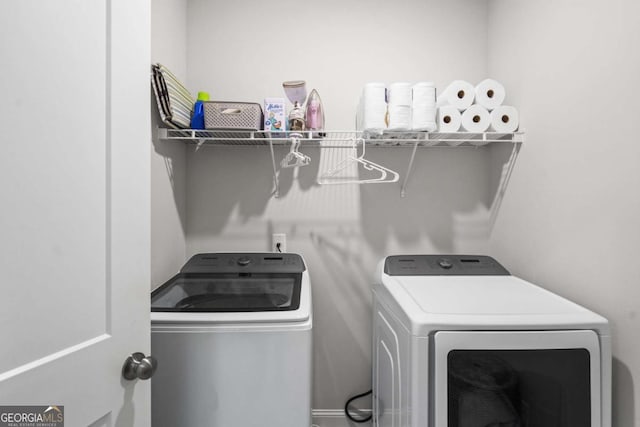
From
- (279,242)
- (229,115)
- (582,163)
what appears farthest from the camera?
(279,242)

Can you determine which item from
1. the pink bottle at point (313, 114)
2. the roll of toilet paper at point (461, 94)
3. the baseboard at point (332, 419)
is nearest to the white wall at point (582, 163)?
the roll of toilet paper at point (461, 94)

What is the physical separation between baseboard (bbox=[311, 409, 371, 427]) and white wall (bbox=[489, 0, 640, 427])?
1298 millimetres

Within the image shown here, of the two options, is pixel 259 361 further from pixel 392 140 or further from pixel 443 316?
pixel 392 140

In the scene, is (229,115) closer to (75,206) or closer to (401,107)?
(401,107)

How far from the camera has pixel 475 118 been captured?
161 centimetres

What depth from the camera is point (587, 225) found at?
1.22m

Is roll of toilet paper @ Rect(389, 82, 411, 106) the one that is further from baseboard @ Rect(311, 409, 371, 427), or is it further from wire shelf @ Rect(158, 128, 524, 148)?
baseboard @ Rect(311, 409, 371, 427)

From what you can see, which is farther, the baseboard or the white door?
the baseboard

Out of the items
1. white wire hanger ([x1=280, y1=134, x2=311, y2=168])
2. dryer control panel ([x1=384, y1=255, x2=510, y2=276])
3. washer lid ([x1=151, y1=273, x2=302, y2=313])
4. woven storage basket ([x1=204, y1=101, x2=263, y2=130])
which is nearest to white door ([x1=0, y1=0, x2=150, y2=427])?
washer lid ([x1=151, y1=273, x2=302, y2=313])

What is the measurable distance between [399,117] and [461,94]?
1.28ft

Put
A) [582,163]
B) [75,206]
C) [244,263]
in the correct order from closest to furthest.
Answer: [75,206] → [582,163] → [244,263]

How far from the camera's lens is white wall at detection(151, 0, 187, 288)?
4.93 feet

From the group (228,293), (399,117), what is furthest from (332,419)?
(399,117)

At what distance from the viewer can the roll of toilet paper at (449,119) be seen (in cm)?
159
